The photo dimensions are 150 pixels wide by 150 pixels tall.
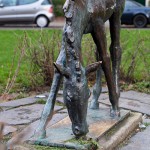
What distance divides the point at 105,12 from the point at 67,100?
105 centimetres

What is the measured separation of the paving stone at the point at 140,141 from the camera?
3994mm

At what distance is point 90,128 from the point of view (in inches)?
156

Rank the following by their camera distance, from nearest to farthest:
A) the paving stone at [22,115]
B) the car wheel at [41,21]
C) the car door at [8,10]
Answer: the paving stone at [22,115] < the car door at [8,10] < the car wheel at [41,21]

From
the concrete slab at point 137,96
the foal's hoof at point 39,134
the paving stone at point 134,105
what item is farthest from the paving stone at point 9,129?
the concrete slab at point 137,96

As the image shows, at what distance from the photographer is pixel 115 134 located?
402 cm

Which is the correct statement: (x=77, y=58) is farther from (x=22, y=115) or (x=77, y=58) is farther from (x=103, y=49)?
(x=22, y=115)

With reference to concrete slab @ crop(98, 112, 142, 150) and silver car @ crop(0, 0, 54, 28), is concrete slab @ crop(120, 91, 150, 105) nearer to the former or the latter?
concrete slab @ crop(98, 112, 142, 150)

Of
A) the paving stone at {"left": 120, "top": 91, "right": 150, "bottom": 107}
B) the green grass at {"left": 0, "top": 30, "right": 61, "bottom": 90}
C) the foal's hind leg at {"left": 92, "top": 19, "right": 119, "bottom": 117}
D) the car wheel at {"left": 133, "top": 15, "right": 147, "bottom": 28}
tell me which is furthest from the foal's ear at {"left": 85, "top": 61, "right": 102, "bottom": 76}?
the car wheel at {"left": 133, "top": 15, "right": 147, "bottom": 28}

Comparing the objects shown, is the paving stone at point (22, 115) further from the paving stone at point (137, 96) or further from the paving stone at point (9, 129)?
the paving stone at point (137, 96)

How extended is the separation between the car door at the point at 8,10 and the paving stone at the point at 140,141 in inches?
604

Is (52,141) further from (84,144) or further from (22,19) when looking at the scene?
(22,19)

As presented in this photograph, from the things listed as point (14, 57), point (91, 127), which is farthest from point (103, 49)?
point (14, 57)

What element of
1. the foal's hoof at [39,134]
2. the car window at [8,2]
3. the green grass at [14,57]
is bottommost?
the car window at [8,2]

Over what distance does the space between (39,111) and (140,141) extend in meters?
1.62
